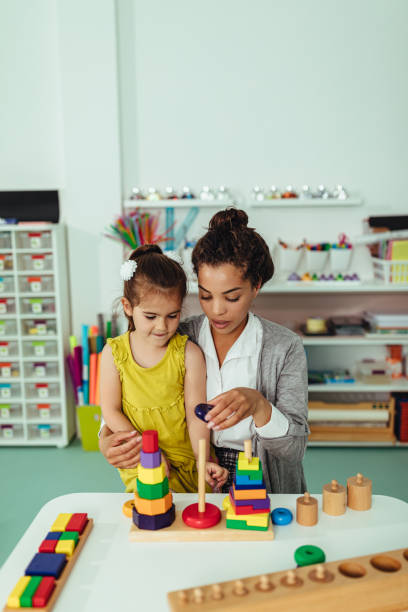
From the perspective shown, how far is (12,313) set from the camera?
3.10 m

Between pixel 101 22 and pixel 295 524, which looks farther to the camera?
pixel 101 22

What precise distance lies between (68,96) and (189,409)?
2288 millimetres

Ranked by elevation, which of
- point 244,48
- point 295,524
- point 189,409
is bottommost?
point 295,524

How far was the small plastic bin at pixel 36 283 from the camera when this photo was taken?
3062mm

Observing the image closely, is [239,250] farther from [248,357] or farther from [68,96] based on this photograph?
[68,96]

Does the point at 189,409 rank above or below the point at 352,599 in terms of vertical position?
above

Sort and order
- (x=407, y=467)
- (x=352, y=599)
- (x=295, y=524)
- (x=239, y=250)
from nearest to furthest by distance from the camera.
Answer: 1. (x=352, y=599)
2. (x=295, y=524)
3. (x=239, y=250)
4. (x=407, y=467)

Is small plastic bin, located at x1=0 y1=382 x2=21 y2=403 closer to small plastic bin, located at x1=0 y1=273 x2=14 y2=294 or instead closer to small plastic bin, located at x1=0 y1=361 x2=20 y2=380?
small plastic bin, located at x1=0 y1=361 x2=20 y2=380

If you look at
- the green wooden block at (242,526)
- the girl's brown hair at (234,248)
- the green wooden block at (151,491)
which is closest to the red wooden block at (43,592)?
the green wooden block at (151,491)

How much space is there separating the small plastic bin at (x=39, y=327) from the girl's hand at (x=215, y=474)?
6.63 ft

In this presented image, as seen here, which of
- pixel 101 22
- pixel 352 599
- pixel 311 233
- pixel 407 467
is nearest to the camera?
pixel 352 599

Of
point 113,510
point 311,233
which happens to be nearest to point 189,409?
point 113,510

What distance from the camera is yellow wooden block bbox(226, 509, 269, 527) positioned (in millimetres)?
1034

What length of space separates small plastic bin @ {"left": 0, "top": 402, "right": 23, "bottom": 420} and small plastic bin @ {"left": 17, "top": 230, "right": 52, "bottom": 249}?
90 cm
